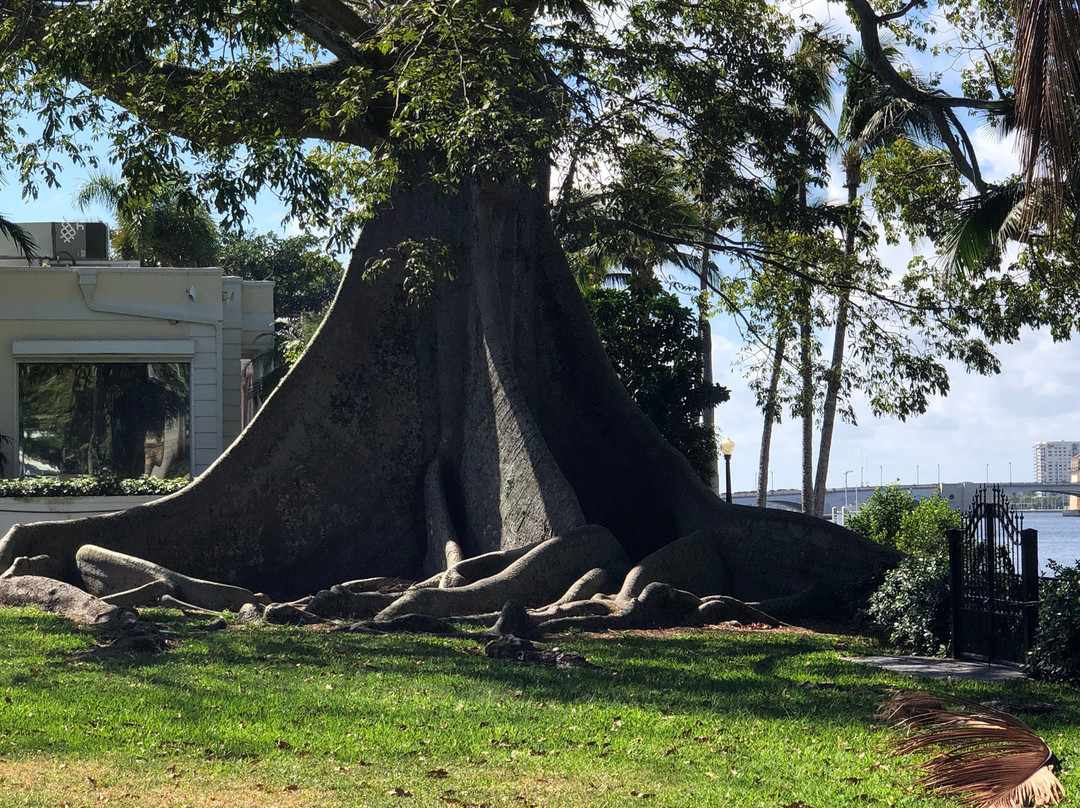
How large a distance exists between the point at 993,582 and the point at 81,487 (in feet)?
55.9

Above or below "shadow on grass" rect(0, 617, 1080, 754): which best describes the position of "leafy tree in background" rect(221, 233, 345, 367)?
above

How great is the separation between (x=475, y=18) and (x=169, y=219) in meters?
21.9

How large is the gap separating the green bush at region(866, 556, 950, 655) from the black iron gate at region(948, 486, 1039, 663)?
352 millimetres

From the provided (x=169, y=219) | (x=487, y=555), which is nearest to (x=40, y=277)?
(x=169, y=219)

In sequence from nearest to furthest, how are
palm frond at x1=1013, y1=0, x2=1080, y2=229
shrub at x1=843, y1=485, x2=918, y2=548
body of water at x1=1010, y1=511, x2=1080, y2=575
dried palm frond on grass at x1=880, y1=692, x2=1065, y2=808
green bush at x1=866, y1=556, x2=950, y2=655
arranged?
dried palm frond on grass at x1=880, y1=692, x2=1065, y2=808
palm frond at x1=1013, y1=0, x2=1080, y2=229
green bush at x1=866, y1=556, x2=950, y2=655
shrub at x1=843, y1=485, x2=918, y2=548
body of water at x1=1010, y1=511, x2=1080, y2=575

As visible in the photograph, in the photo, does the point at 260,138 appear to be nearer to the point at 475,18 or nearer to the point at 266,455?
the point at 475,18

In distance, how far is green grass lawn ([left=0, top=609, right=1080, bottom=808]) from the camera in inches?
229

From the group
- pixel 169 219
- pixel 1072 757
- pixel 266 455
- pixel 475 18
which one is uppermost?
pixel 169 219

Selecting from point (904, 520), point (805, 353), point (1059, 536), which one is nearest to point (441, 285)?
point (805, 353)

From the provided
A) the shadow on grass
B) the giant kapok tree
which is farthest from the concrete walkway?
the giant kapok tree

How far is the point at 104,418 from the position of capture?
24375 millimetres

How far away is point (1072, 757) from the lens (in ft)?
22.2

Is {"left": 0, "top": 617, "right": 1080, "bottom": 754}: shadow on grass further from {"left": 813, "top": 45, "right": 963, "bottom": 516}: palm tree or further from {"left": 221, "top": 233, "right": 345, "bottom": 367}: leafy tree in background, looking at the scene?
{"left": 221, "top": 233, "right": 345, "bottom": 367}: leafy tree in background

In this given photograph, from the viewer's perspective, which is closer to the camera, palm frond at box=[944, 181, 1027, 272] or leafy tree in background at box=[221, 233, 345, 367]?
palm frond at box=[944, 181, 1027, 272]
